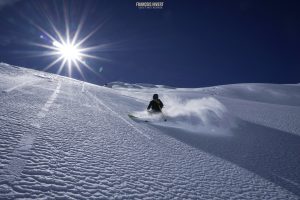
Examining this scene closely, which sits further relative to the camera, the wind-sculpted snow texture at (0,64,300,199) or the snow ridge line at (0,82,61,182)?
the wind-sculpted snow texture at (0,64,300,199)

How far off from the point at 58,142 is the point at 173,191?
2515 mm

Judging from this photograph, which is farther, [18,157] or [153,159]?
[153,159]

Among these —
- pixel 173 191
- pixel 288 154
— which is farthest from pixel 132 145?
pixel 288 154

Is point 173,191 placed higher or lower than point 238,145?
lower

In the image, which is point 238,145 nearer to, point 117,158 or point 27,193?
point 117,158

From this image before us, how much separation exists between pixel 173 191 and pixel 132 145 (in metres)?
2.29

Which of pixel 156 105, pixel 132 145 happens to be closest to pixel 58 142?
pixel 132 145

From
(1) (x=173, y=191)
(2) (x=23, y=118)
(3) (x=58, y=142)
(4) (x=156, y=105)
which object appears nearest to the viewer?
(1) (x=173, y=191)

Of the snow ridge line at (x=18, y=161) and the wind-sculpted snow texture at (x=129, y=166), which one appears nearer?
the snow ridge line at (x=18, y=161)

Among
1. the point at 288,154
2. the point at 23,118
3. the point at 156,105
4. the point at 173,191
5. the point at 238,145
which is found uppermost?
the point at 156,105

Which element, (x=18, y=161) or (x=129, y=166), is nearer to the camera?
(x=18, y=161)

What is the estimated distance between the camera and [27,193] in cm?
239

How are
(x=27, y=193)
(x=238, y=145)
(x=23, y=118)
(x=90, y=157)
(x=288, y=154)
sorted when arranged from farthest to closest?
(x=238, y=145) → (x=288, y=154) → (x=23, y=118) → (x=90, y=157) → (x=27, y=193)

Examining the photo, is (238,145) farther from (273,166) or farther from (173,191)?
(173,191)
